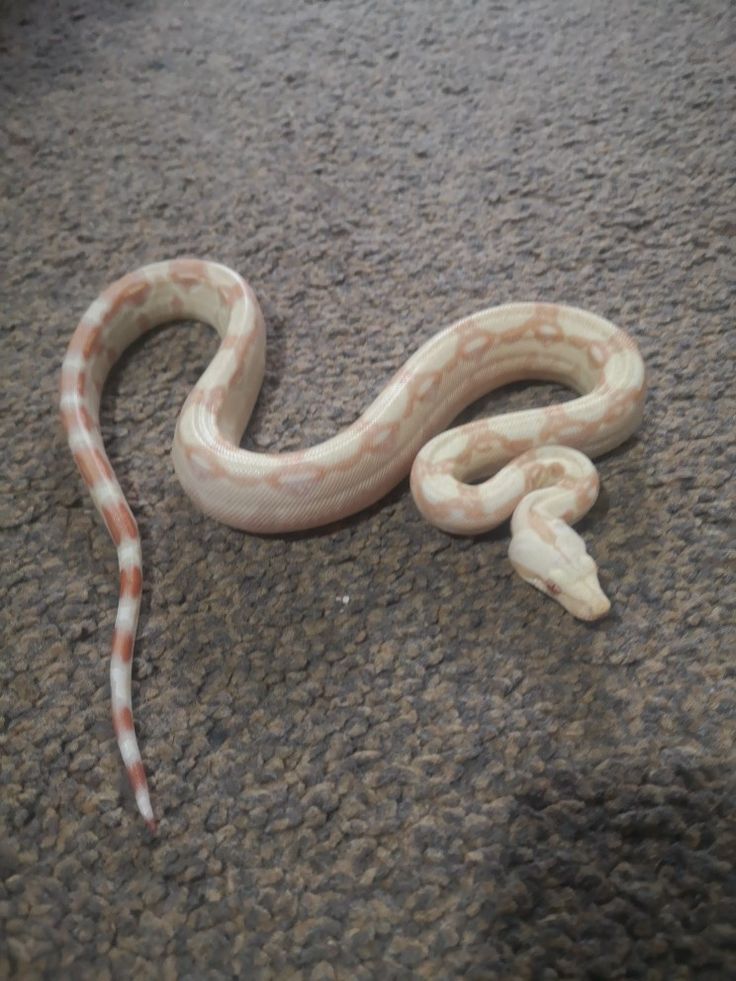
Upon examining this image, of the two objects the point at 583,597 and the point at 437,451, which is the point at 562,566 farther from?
the point at 437,451

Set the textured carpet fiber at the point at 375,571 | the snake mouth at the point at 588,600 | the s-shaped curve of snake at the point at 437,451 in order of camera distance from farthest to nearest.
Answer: the s-shaped curve of snake at the point at 437,451 < the snake mouth at the point at 588,600 < the textured carpet fiber at the point at 375,571

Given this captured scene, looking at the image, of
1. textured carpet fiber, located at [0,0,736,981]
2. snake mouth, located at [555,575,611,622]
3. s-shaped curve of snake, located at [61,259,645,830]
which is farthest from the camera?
s-shaped curve of snake, located at [61,259,645,830]

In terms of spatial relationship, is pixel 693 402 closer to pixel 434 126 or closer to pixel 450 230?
pixel 450 230

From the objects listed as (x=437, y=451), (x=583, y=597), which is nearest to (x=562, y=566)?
(x=583, y=597)

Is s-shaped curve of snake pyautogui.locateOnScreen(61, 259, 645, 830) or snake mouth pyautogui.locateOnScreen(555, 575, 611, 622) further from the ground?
s-shaped curve of snake pyautogui.locateOnScreen(61, 259, 645, 830)

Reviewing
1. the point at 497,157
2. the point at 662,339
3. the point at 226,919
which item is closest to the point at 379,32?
the point at 497,157

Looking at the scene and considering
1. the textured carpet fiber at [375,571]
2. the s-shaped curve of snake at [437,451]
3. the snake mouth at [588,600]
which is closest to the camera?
the textured carpet fiber at [375,571]
